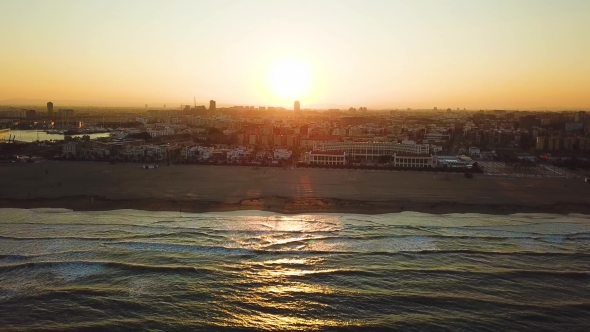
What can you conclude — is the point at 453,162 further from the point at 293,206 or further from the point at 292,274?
the point at 292,274

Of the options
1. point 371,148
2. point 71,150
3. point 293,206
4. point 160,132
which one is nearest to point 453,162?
point 371,148

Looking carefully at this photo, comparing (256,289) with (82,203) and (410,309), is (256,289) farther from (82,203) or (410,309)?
(82,203)

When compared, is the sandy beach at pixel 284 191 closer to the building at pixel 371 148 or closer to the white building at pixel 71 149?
the white building at pixel 71 149

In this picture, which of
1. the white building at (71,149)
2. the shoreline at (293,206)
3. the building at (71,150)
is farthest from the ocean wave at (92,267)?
the white building at (71,149)

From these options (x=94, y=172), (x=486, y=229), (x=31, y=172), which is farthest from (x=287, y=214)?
(x=31, y=172)

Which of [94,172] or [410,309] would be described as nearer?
[410,309]
